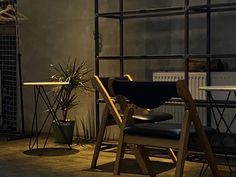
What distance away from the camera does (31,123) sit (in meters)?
6.78

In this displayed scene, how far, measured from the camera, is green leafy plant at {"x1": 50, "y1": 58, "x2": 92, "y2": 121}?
570 cm

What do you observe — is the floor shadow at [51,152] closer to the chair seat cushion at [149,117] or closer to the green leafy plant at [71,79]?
the green leafy plant at [71,79]

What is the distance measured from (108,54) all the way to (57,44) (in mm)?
858

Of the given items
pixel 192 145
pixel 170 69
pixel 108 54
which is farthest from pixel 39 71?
pixel 192 145

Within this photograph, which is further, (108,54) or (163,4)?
(108,54)

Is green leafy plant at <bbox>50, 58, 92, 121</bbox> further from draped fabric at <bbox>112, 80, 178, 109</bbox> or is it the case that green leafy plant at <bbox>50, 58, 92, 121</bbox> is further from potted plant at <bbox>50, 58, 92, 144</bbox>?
draped fabric at <bbox>112, 80, 178, 109</bbox>

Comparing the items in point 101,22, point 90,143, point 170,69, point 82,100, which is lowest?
point 90,143

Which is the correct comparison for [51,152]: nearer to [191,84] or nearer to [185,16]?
[191,84]

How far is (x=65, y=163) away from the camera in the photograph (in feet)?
15.7

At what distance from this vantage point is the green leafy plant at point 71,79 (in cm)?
570

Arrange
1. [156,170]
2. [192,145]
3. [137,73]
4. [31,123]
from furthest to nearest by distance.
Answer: [31,123]
[137,73]
[192,145]
[156,170]

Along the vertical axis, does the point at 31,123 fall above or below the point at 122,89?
below

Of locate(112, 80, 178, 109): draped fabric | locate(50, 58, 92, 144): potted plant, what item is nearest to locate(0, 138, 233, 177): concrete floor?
locate(50, 58, 92, 144): potted plant

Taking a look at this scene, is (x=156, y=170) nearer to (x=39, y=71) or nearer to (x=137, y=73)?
(x=137, y=73)
